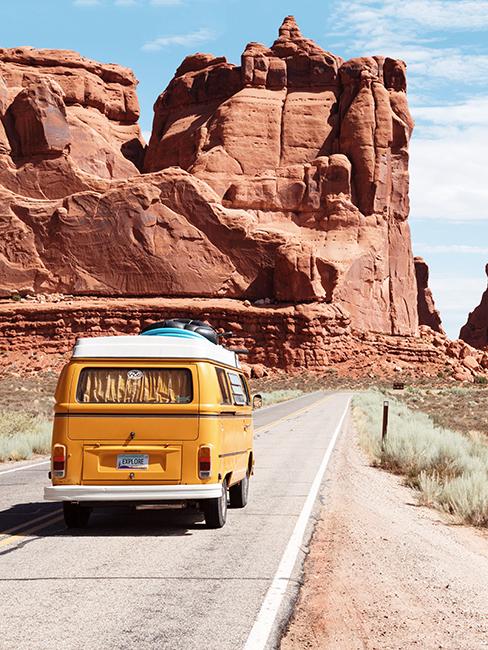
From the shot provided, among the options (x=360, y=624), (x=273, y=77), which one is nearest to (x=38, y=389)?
(x=360, y=624)

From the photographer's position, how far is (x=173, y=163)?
333 ft

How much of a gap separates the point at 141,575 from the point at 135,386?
316 cm

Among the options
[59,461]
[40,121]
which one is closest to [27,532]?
[59,461]

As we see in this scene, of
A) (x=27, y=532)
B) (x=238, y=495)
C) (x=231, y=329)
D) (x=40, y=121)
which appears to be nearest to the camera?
(x=27, y=532)

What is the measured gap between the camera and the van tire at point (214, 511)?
10.9 meters

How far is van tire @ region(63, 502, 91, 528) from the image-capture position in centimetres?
1083

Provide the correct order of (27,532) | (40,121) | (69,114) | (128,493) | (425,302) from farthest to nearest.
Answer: (425,302) < (69,114) < (40,121) < (27,532) < (128,493)

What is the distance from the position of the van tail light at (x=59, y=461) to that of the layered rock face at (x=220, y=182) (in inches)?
2798

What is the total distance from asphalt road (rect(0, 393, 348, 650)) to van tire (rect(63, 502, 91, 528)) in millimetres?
164

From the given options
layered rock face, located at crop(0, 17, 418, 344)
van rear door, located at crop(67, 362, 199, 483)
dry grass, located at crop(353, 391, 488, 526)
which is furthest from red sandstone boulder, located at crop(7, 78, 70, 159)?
van rear door, located at crop(67, 362, 199, 483)

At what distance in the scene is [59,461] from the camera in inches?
414

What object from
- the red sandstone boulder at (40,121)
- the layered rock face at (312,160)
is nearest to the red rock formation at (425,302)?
the layered rock face at (312,160)

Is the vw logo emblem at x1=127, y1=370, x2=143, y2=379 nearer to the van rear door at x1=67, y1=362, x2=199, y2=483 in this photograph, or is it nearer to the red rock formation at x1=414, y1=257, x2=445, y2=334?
the van rear door at x1=67, y1=362, x2=199, y2=483

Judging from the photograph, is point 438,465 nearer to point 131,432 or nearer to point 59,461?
point 131,432
